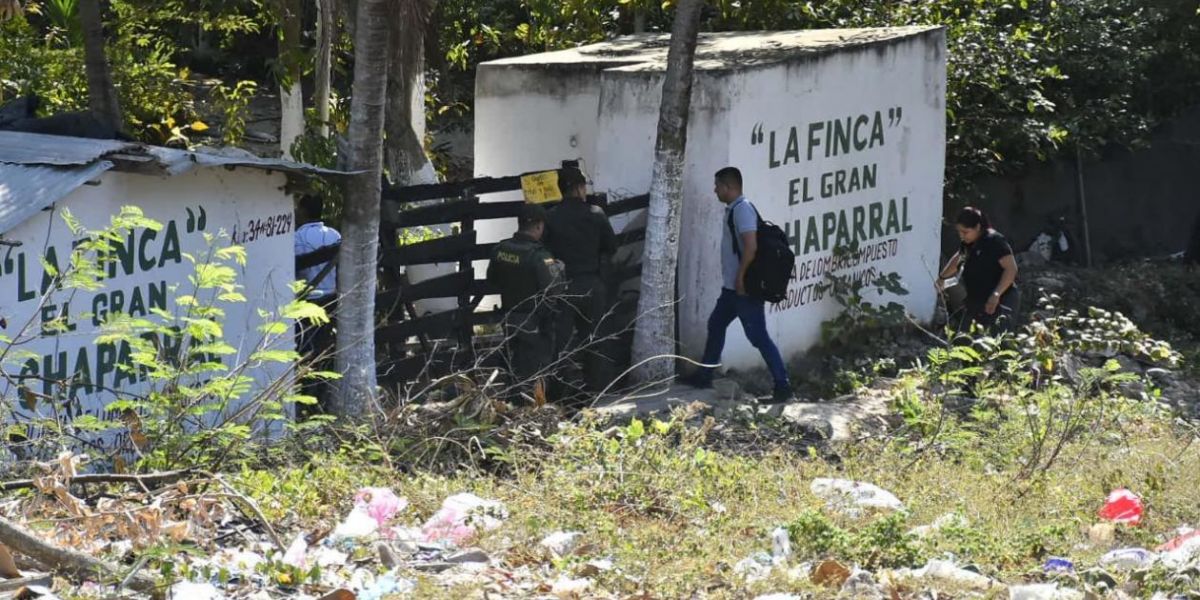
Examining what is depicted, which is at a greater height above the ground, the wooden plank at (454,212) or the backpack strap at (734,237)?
the wooden plank at (454,212)

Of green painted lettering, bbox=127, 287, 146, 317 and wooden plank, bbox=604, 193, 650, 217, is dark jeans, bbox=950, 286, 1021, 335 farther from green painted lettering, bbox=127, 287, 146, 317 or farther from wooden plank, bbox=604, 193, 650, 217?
green painted lettering, bbox=127, 287, 146, 317

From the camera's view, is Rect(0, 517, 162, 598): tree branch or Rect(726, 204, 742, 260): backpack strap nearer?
Rect(0, 517, 162, 598): tree branch

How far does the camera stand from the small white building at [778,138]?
37.7ft

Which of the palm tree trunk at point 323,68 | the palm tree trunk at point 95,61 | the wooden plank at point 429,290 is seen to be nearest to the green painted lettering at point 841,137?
the wooden plank at point 429,290

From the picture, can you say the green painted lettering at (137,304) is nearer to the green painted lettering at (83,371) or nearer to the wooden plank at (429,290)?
the green painted lettering at (83,371)

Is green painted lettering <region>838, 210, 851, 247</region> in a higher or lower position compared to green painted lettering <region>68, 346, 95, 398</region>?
higher

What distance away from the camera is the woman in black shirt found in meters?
10.6

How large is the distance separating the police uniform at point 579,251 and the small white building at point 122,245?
1875 mm

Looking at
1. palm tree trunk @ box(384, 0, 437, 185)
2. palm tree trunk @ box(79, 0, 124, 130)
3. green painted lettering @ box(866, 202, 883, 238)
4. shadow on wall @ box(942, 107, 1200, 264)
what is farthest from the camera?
shadow on wall @ box(942, 107, 1200, 264)

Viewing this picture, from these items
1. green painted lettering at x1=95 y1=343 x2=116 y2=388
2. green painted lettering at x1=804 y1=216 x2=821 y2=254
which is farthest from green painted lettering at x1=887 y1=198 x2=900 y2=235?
green painted lettering at x1=95 y1=343 x2=116 y2=388

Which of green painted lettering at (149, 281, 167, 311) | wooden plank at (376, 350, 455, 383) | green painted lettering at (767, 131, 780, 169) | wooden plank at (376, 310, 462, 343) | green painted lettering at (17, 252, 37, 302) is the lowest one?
wooden plank at (376, 350, 455, 383)

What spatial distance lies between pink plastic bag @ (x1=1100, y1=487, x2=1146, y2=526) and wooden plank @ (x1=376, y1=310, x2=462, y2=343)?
4559 millimetres

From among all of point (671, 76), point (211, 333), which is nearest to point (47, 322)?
point (211, 333)

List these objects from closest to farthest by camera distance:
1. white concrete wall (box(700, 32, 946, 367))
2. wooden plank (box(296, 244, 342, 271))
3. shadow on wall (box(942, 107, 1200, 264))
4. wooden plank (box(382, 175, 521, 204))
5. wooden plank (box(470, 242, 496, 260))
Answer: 1. wooden plank (box(296, 244, 342, 271))
2. wooden plank (box(382, 175, 521, 204))
3. wooden plank (box(470, 242, 496, 260))
4. white concrete wall (box(700, 32, 946, 367))
5. shadow on wall (box(942, 107, 1200, 264))
